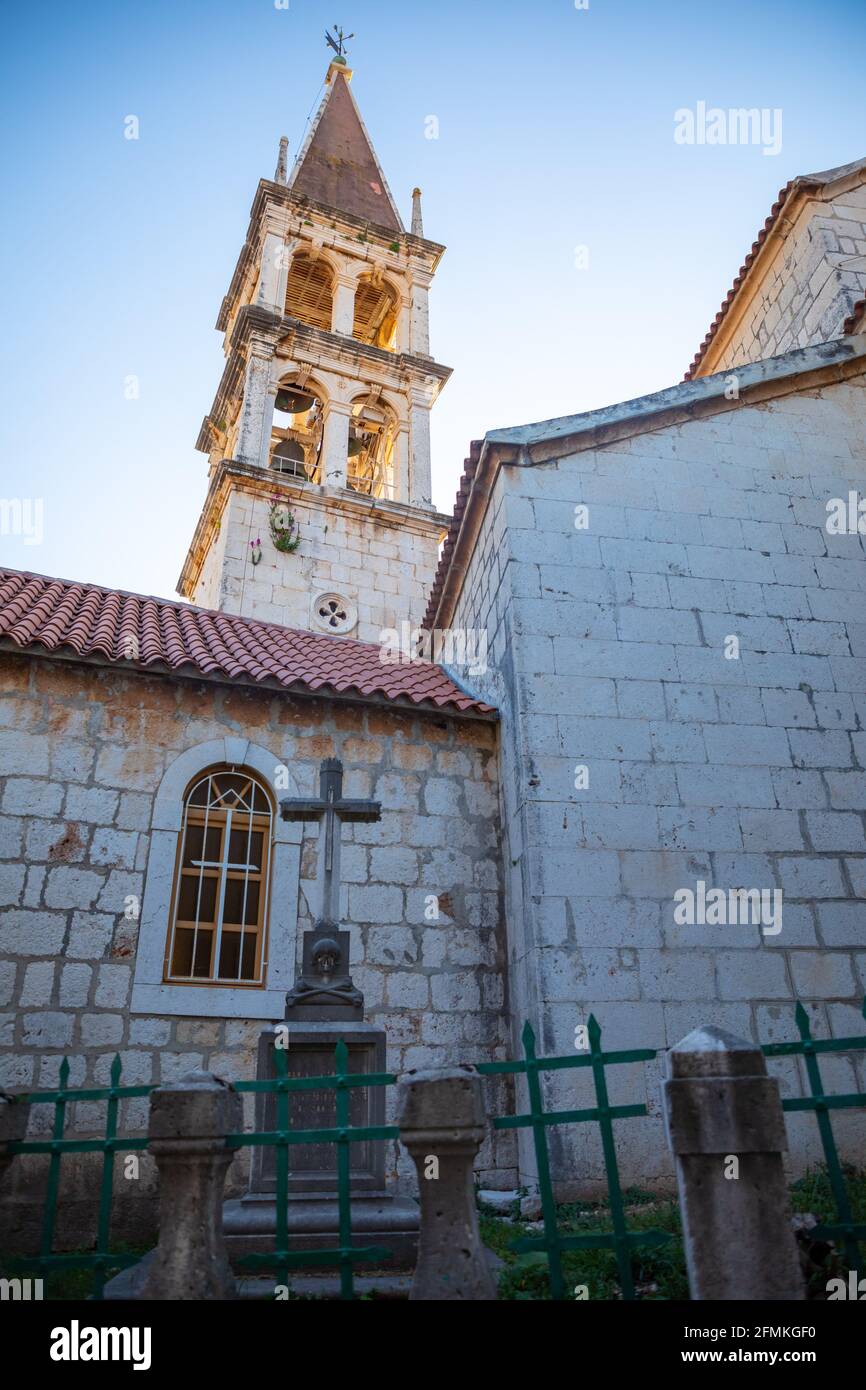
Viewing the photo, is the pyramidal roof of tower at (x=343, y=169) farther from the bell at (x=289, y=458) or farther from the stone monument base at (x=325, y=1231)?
the stone monument base at (x=325, y=1231)

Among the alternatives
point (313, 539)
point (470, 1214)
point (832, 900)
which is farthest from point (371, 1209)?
point (313, 539)

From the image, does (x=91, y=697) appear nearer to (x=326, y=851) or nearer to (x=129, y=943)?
(x=129, y=943)

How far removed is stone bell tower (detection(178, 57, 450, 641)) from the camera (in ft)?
54.2

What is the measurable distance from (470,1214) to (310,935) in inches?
97.4

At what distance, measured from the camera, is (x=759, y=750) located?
26.5 feet

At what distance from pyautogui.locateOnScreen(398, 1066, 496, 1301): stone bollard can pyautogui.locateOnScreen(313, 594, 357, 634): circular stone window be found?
12.9 m

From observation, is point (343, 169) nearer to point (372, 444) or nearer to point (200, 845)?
point (372, 444)

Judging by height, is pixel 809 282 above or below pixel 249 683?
above

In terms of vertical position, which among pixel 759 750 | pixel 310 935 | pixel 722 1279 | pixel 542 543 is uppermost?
pixel 542 543

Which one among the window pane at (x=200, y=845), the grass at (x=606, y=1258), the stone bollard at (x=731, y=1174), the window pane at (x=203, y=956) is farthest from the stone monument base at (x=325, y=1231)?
the window pane at (x=200, y=845)

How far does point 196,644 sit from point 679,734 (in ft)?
15.4

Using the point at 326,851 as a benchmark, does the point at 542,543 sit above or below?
above

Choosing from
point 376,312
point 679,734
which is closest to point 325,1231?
point 679,734

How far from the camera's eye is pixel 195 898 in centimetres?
770
